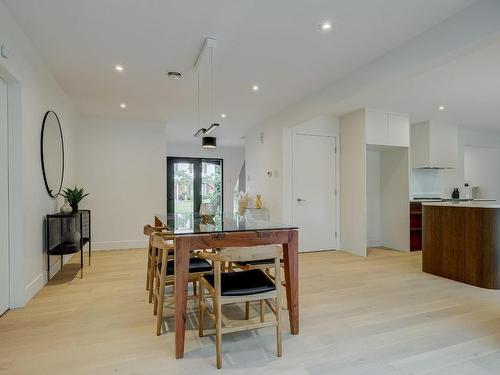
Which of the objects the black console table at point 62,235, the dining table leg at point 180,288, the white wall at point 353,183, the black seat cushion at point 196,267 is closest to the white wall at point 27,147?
the black console table at point 62,235

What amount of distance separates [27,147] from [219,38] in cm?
214

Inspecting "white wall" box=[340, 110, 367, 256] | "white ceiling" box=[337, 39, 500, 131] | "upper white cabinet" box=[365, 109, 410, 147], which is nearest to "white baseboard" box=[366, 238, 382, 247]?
"white wall" box=[340, 110, 367, 256]

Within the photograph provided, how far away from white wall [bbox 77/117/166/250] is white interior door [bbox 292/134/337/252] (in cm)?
263

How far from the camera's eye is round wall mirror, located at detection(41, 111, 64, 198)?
11.3 feet

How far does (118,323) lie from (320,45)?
121 inches

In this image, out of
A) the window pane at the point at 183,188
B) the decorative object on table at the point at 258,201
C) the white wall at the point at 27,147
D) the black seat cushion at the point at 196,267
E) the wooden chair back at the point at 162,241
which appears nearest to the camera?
the wooden chair back at the point at 162,241

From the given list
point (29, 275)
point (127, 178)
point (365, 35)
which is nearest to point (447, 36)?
point (365, 35)

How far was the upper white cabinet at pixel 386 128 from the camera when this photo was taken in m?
4.98

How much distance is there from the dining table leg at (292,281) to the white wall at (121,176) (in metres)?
4.07

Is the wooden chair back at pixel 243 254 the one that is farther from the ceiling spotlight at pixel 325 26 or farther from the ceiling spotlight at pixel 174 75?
the ceiling spotlight at pixel 174 75

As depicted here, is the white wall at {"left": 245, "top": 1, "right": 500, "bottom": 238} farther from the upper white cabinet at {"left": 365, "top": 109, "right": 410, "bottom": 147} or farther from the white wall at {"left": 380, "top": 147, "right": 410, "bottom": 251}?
the white wall at {"left": 380, "top": 147, "right": 410, "bottom": 251}

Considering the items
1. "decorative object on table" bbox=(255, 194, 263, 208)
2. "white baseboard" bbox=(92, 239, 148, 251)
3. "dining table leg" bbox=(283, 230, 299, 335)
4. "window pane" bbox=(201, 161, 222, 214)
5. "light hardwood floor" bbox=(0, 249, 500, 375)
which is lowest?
"light hardwood floor" bbox=(0, 249, 500, 375)

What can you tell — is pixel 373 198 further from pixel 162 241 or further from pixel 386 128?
pixel 162 241

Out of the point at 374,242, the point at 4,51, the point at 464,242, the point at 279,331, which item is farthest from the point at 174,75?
the point at 374,242
